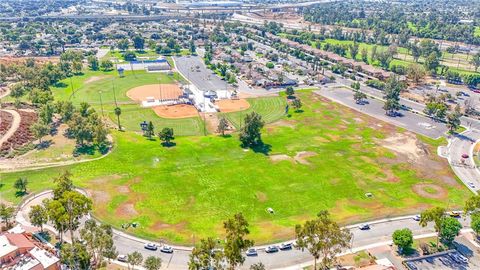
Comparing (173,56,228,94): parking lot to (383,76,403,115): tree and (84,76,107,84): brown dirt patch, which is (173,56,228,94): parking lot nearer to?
(84,76,107,84): brown dirt patch

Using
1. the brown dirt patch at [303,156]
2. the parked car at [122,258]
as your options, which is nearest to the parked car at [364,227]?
the brown dirt patch at [303,156]

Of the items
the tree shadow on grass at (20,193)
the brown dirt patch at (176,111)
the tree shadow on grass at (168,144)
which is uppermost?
the brown dirt patch at (176,111)

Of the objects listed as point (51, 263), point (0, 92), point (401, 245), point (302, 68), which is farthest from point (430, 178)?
point (0, 92)

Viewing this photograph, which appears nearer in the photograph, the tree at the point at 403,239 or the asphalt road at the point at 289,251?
the asphalt road at the point at 289,251

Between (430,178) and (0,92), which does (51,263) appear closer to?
(430,178)

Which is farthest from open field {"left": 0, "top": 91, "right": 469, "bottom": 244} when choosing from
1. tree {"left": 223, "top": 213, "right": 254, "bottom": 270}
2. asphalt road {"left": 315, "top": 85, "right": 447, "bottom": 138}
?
tree {"left": 223, "top": 213, "right": 254, "bottom": 270}

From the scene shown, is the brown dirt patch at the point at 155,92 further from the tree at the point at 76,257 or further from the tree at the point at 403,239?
the tree at the point at 403,239

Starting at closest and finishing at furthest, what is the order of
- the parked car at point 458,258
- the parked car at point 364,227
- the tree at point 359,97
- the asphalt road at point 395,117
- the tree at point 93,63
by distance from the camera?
the parked car at point 458,258 < the parked car at point 364,227 < the asphalt road at point 395,117 < the tree at point 359,97 < the tree at point 93,63


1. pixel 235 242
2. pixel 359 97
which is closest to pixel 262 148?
pixel 235 242
